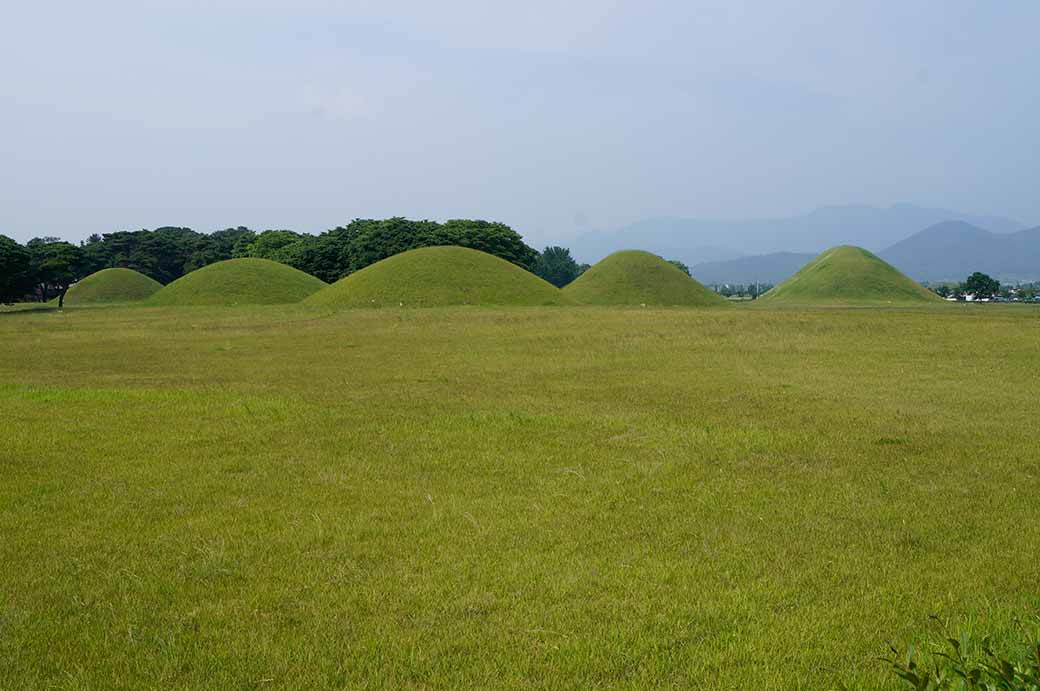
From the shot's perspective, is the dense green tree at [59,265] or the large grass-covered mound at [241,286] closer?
the large grass-covered mound at [241,286]

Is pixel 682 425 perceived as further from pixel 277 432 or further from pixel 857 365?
pixel 857 365

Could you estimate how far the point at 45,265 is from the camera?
249 ft

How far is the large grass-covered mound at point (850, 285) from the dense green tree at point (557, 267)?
42.7 m

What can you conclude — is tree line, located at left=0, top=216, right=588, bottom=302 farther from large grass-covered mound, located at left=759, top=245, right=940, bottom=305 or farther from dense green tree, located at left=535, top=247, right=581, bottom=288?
large grass-covered mound, located at left=759, top=245, right=940, bottom=305

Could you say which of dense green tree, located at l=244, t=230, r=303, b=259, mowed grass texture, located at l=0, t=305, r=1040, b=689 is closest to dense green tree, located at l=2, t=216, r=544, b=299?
dense green tree, located at l=244, t=230, r=303, b=259

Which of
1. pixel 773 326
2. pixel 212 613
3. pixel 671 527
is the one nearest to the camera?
pixel 212 613

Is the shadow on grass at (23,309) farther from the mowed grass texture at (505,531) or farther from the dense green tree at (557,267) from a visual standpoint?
the dense green tree at (557,267)

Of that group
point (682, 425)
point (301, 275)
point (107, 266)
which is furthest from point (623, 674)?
point (107, 266)

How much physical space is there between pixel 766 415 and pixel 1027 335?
2006 cm

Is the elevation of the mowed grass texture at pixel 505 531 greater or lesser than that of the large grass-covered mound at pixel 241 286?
lesser

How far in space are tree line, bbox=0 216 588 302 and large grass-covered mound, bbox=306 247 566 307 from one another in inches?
802

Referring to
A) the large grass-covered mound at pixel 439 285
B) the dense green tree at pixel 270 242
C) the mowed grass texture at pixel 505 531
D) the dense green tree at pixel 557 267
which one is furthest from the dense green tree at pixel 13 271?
the dense green tree at pixel 557 267

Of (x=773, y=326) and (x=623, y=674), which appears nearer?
(x=623, y=674)

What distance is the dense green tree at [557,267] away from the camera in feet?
470
